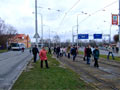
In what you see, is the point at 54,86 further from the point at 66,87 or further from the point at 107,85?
the point at 107,85

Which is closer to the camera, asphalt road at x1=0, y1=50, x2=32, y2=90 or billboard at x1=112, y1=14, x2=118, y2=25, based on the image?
asphalt road at x1=0, y1=50, x2=32, y2=90

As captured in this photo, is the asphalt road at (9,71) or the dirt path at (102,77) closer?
the dirt path at (102,77)

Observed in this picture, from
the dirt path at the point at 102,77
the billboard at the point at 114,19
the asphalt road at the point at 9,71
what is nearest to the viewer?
the dirt path at the point at 102,77

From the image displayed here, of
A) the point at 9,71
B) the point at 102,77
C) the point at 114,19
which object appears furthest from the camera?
the point at 114,19

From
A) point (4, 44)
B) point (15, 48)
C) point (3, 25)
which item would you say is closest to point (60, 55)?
point (15, 48)

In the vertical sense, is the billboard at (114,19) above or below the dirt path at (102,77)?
above

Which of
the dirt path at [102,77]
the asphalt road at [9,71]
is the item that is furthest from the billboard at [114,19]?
the dirt path at [102,77]

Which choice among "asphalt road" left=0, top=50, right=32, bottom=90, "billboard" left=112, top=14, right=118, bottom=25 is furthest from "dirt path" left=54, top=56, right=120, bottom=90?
"billboard" left=112, top=14, right=118, bottom=25

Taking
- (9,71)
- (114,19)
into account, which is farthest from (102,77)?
(114,19)

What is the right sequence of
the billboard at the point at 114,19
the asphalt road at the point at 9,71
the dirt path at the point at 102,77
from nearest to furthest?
the dirt path at the point at 102,77, the asphalt road at the point at 9,71, the billboard at the point at 114,19

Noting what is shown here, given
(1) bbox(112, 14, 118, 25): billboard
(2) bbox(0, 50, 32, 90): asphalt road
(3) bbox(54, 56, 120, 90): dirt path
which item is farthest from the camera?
(1) bbox(112, 14, 118, 25): billboard

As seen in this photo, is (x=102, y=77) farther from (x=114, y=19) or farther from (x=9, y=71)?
(x=114, y=19)

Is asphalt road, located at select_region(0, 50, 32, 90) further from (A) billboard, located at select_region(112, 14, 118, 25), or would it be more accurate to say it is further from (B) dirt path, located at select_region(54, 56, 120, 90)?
(A) billboard, located at select_region(112, 14, 118, 25)

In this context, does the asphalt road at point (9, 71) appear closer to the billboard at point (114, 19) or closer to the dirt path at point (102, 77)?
the dirt path at point (102, 77)
